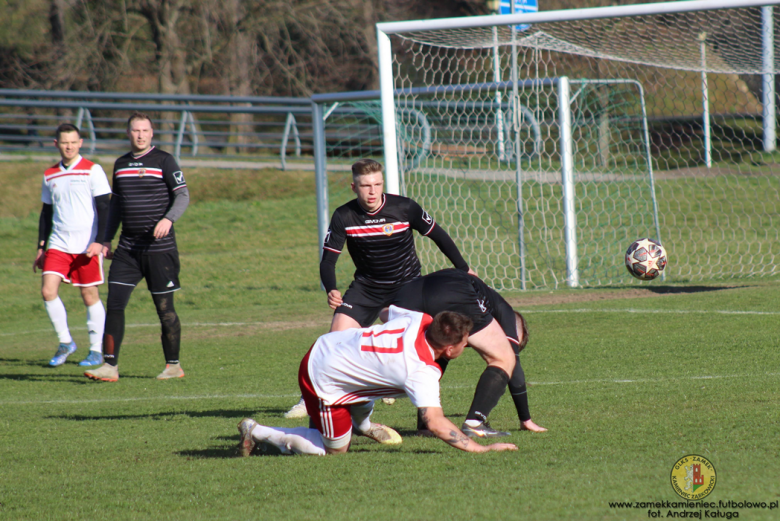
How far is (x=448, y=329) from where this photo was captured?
400 centimetres

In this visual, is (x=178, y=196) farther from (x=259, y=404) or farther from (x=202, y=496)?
(x=202, y=496)

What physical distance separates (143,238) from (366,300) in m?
2.44

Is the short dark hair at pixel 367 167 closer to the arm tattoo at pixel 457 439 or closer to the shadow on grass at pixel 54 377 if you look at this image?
the arm tattoo at pixel 457 439

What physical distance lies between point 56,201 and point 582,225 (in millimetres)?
8553

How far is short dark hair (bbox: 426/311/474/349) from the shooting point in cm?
400

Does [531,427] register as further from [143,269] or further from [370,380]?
[143,269]

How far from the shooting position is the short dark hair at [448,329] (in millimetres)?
4000

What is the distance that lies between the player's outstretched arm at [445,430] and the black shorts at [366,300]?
→ 161 centimetres

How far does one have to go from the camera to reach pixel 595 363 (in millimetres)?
6762

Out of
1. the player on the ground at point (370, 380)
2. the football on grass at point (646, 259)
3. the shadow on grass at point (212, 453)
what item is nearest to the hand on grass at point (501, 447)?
the player on the ground at point (370, 380)

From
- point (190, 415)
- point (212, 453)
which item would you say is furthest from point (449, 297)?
point (190, 415)

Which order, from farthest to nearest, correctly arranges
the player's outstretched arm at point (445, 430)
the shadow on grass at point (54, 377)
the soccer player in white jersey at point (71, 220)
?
the soccer player in white jersey at point (71, 220)
the shadow on grass at point (54, 377)
the player's outstretched arm at point (445, 430)

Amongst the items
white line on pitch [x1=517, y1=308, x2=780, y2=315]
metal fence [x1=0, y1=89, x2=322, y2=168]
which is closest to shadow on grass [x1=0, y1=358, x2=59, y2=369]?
white line on pitch [x1=517, y1=308, x2=780, y2=315]

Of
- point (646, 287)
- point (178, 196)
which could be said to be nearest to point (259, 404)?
point (178, 196)
